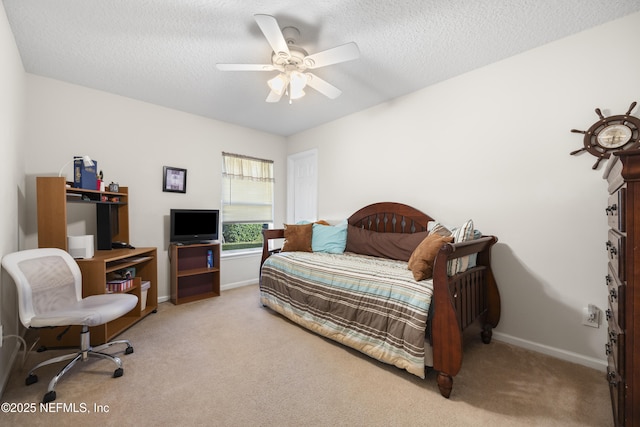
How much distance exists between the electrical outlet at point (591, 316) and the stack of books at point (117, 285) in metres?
3.77

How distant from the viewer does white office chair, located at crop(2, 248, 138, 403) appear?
1.61 m

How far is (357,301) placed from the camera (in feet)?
6.70

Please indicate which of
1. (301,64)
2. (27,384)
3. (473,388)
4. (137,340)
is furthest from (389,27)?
(27,384)

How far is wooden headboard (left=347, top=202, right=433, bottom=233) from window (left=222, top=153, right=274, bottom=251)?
1580 millimetres

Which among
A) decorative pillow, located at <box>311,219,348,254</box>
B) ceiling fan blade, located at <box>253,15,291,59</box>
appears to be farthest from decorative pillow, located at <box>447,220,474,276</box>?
ceiling fan blade, located at <box>253,15,291,59</box>

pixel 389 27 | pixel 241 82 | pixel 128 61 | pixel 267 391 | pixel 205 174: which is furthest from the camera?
pixel 205 174

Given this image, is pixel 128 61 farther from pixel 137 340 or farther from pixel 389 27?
pixel 137 340


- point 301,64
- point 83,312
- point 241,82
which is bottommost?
point 83,312

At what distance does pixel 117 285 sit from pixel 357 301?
2175 mm

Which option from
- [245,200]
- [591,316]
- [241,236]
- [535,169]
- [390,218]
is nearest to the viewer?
[591,316]

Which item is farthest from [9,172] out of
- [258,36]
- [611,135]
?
[611,135]

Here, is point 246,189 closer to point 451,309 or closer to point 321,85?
point 321,85

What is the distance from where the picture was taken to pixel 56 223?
2174mm

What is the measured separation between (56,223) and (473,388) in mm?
3266
